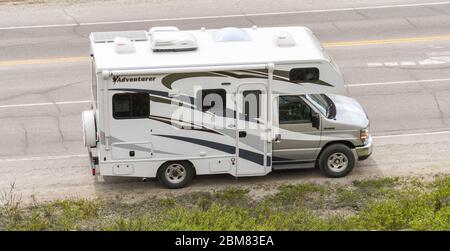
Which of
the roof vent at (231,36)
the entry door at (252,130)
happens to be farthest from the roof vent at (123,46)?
the entry door at (252,130)

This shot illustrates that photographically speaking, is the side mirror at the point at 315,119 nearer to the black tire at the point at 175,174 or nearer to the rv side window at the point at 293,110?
the rv side window at the point at 293,110

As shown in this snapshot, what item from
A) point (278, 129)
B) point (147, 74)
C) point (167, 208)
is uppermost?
point (147, 74)

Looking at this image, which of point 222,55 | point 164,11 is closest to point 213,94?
point 222,55

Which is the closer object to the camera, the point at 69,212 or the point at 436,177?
the point at 69,212

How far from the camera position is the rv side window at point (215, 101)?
16.3 metres

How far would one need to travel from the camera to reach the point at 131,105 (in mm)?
16141

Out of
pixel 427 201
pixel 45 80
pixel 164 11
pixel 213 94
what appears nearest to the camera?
pixel 427 201

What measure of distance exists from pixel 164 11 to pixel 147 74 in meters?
12.8

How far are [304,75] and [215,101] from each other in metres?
1.70

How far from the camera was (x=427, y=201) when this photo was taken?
1503 cm

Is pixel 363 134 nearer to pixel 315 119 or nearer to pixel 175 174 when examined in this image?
pixel 315 119

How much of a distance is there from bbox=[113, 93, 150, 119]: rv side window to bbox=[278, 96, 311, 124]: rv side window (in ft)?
8.22

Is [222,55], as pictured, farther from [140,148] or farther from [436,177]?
[436,177]

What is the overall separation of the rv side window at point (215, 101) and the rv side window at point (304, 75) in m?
1.28
